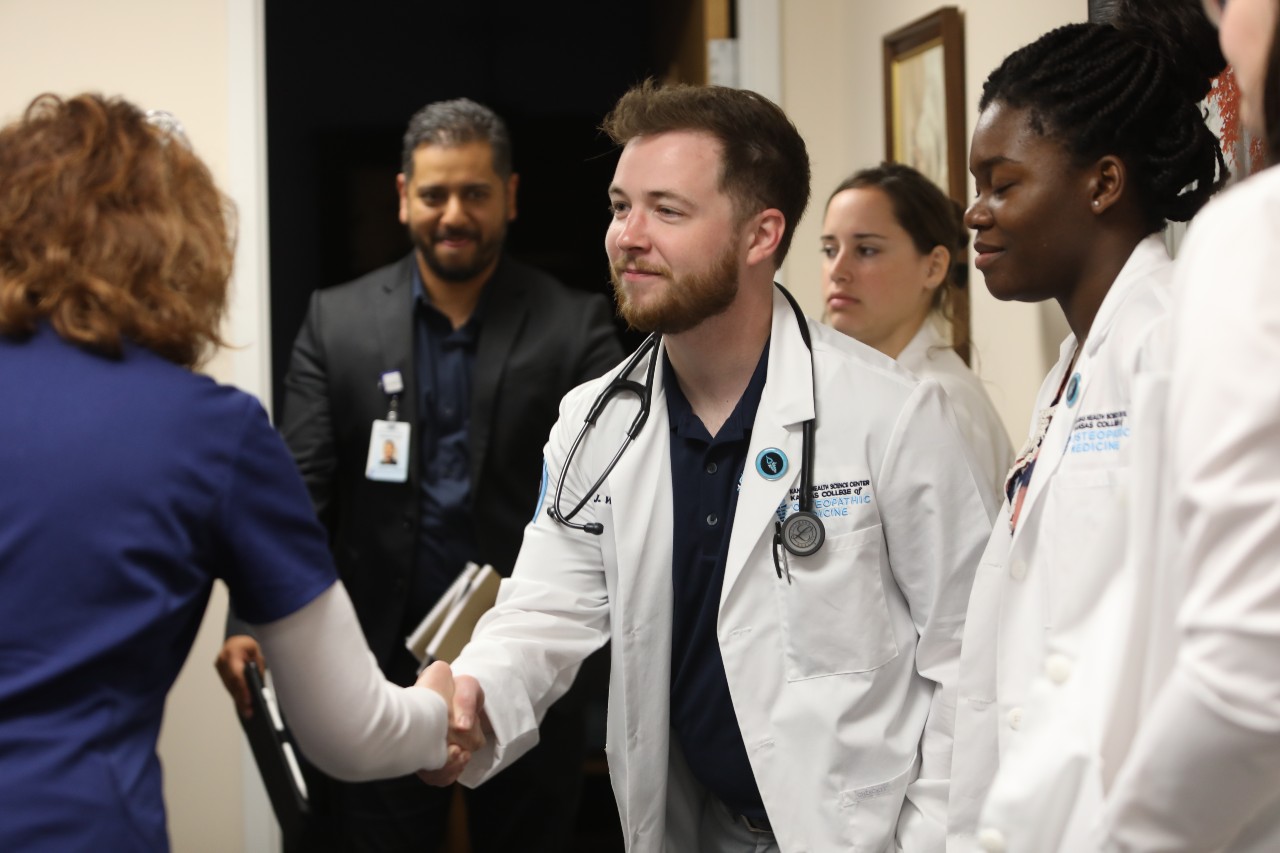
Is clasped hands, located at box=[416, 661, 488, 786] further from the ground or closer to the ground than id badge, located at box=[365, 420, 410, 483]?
closer to the ground

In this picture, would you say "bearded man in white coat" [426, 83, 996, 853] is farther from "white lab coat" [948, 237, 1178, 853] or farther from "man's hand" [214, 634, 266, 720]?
"man's hand" [214, 634, 266, 720]

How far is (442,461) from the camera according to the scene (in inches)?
124

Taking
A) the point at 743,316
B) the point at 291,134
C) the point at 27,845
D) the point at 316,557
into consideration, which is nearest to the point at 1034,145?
the point at 743,316

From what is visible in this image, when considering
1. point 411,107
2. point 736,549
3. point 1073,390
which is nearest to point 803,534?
point 736,549

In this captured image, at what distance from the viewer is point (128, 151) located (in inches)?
49.3

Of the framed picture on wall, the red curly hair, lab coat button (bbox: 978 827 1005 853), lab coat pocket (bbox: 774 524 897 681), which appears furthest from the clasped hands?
the framed picture on wall

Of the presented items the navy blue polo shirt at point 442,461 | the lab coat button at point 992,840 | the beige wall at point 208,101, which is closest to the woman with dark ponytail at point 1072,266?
the lab coat button at point 992,840

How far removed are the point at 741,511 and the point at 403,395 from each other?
4.92 ft

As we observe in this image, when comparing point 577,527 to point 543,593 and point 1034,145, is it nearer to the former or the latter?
point 543,593

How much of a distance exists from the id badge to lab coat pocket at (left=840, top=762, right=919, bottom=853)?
1.60 meters

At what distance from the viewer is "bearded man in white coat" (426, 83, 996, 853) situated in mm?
1784

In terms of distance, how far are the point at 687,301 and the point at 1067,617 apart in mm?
845

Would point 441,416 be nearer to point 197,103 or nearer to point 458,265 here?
point 458,265

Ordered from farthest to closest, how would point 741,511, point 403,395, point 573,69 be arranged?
point 573,69
point 403,395
point 741,511
